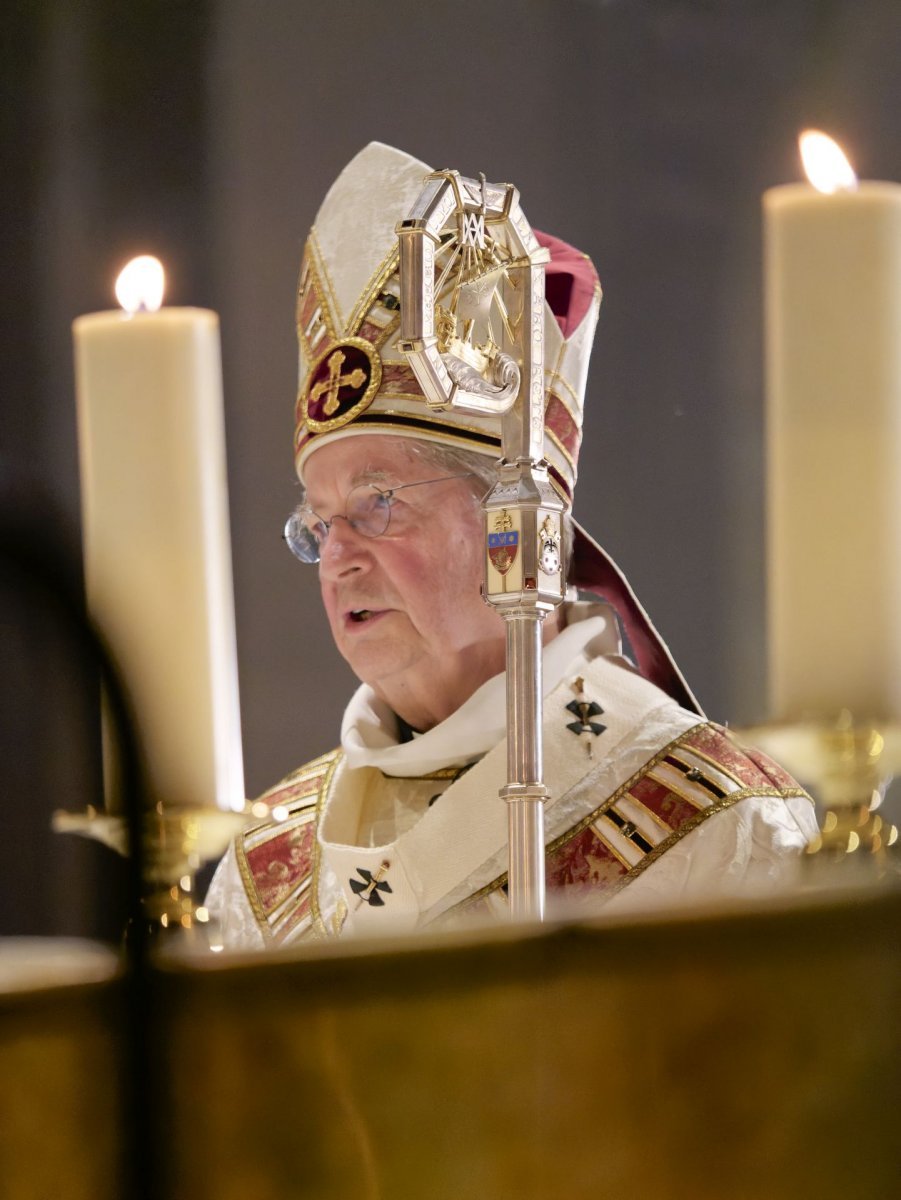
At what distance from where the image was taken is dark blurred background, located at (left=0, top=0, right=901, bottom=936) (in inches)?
113

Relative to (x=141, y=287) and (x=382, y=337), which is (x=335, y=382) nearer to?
(x=382, y=337)

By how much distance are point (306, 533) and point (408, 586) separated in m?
0.16

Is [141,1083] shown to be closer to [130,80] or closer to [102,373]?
[102,373]

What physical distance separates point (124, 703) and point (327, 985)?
12 centimetres

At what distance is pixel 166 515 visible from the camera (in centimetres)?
199

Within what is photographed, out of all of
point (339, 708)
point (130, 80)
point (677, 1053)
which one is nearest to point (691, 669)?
point (339, 708)

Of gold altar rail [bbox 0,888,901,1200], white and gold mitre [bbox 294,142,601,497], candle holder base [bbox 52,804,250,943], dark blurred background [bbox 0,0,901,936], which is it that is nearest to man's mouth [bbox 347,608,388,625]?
white and gold mitre [bbox 294,142,601,497]

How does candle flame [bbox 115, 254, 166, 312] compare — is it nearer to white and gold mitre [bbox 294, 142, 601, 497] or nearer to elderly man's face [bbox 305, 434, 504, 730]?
white and gold mitre [bbox 294, 142, 601, 497]

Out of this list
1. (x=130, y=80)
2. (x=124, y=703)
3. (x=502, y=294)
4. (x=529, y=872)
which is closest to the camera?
(x=124, y=703)

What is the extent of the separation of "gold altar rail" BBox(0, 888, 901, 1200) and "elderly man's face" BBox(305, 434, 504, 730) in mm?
1784

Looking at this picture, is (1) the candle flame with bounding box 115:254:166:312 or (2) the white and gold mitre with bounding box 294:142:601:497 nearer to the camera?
(2) the white and gold mitre with bounding box 294:142:601:497

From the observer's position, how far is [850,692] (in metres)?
1.52

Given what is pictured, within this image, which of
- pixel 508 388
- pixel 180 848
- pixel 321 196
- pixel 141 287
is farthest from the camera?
pixel 321 196

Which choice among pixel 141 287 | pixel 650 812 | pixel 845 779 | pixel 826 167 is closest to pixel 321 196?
pixel 141 287
